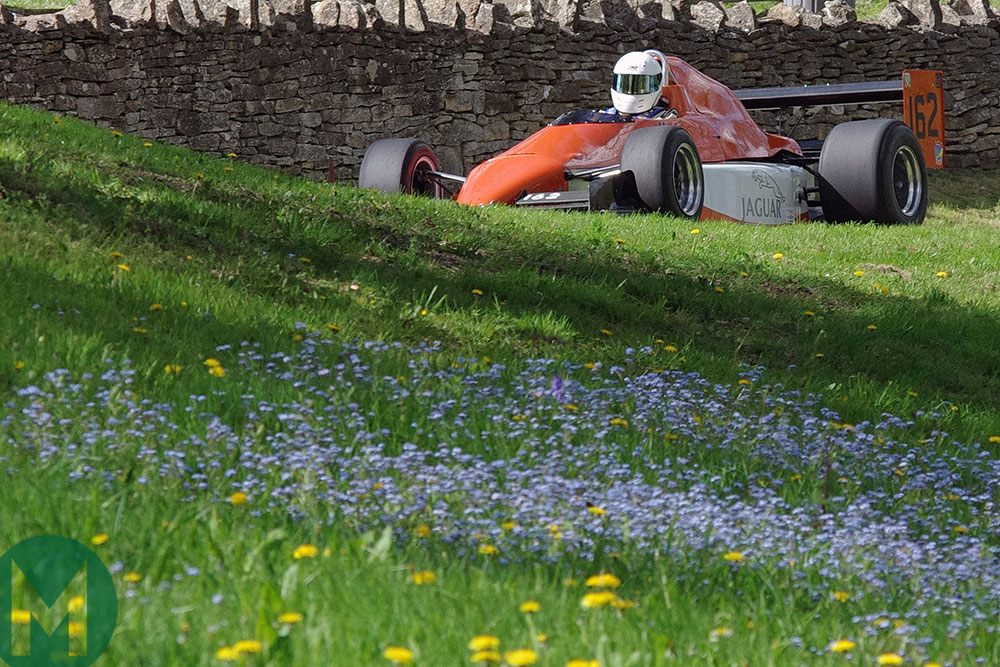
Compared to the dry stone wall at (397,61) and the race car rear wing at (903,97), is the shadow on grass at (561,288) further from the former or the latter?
the dry stone wall at (397,61)

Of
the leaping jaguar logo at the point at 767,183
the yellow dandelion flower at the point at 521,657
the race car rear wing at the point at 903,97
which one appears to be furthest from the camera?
the race car rear wing at the point at 903,97

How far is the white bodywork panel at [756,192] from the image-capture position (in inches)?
394

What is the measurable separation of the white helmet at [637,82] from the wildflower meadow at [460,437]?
3827 mm

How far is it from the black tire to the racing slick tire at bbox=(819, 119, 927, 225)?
3475mm

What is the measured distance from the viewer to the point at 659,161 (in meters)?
8.96

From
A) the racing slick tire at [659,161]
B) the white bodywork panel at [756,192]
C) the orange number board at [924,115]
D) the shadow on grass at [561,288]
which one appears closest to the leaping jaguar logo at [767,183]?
the white bodywork panel at [756,192]

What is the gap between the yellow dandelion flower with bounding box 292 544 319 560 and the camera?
231cm

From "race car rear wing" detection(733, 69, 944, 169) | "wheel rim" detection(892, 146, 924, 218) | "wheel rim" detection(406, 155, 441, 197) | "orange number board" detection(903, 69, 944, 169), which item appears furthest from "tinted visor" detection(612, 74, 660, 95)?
"orange number board" detection(903, 69, 944, 169)

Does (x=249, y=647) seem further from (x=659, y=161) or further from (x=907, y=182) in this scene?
(x=907, y=182)

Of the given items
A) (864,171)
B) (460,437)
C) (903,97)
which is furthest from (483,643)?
(903,97)

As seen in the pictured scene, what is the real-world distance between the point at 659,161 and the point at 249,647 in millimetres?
7473

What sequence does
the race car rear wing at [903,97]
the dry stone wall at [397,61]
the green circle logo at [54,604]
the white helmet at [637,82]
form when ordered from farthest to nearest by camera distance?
the dry stone wall at [397,61] → the race car rear wing at [903,97] → the white helmet at [637,82] → the green circle logo at [54,604]

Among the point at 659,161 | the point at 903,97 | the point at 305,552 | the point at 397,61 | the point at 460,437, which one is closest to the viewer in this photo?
the point at 305,552

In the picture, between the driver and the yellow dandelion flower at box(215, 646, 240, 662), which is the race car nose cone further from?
the yellow dandelion flower at box(215, 646, 240, 662)
